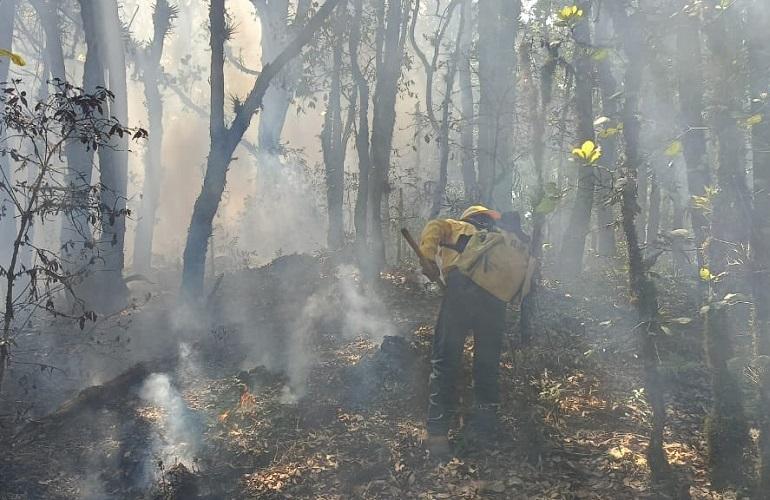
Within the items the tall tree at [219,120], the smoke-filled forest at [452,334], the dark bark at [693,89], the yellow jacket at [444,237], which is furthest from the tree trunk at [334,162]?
the yellow jacket at [444,237]

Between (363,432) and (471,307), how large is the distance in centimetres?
159

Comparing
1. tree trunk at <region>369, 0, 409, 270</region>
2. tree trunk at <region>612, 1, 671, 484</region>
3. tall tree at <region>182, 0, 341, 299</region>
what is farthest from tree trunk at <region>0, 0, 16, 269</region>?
tree trunk at <region>612, 1, 671, 484</region>

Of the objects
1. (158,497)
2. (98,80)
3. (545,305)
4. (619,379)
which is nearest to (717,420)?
(619,379)

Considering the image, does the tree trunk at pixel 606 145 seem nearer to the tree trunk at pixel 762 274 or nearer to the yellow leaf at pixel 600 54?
the tree trunk at pixel 762 274

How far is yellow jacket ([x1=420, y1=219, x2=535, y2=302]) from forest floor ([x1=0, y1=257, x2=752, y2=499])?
1171mm

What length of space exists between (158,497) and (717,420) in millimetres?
4173

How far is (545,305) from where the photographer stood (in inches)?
350

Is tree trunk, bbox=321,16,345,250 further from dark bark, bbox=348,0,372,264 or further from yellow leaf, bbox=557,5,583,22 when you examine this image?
yellow leaf, bbox=557,5,583,22

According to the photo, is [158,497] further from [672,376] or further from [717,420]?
[672,376]

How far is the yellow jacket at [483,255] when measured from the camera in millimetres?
4895

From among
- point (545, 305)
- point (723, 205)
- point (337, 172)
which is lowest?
point (545, 305)

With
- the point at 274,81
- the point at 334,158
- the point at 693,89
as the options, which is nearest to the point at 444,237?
the point at 693,89

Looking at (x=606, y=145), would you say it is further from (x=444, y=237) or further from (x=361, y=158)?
(x=444, y=237)

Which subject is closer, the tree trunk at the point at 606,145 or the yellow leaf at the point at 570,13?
the yellow leaf at the point at 570,13
